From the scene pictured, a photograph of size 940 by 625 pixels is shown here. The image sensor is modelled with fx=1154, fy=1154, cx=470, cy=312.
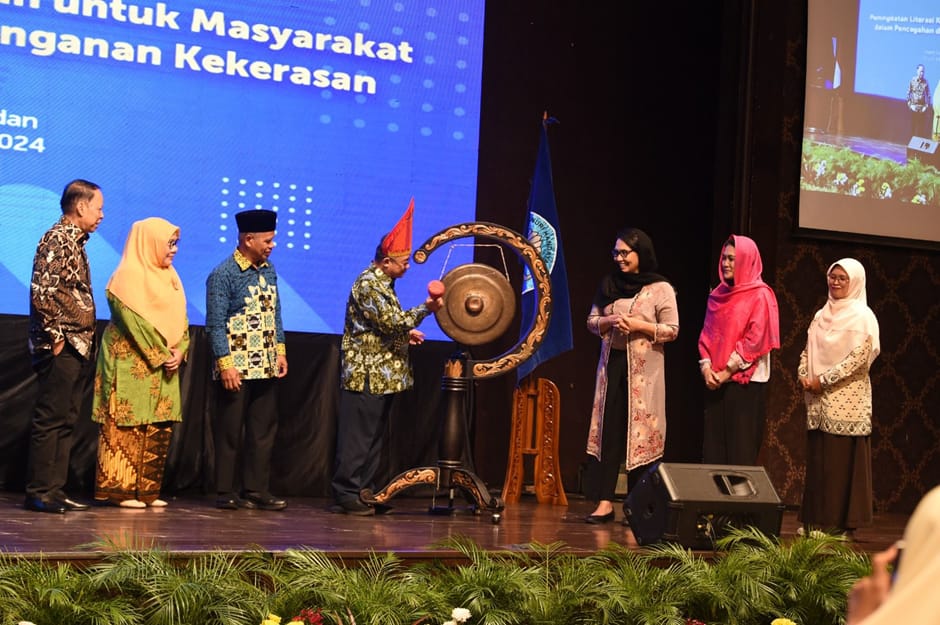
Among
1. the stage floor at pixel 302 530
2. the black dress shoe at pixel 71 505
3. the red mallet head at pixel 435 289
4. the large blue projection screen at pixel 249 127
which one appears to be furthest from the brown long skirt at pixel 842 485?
the black dress shoe at pixel 71 505

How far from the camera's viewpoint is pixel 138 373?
4.98 meters

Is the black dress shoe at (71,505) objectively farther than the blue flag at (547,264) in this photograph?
No

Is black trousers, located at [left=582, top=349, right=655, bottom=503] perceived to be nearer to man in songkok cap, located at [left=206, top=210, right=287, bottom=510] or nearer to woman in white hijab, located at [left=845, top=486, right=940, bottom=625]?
man in songkok cap, located at [left=206, top=210, right=287, bottom=510]

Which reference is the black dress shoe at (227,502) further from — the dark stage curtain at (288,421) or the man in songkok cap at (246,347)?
the dark stage curtain at (288,421)

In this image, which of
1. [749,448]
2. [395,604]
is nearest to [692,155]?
[749,448]

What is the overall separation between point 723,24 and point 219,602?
518cm

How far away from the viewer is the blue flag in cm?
624

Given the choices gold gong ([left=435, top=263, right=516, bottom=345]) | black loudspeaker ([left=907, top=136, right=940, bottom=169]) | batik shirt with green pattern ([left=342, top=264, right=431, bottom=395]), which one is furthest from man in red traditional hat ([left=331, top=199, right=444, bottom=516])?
black loudspeaker ([left=907, top=136, right=940, bottom=169])

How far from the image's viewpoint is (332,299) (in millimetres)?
6152

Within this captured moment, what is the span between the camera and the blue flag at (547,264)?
6242mm

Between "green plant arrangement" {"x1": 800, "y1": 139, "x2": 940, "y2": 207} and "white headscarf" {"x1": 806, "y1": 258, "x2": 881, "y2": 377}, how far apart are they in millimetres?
2071

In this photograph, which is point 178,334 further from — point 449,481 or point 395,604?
point 395,604

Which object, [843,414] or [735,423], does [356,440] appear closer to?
[735,423]

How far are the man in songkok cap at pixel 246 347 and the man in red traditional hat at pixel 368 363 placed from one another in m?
0.33
